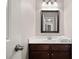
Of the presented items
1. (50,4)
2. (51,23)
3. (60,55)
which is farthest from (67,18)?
(60,55)

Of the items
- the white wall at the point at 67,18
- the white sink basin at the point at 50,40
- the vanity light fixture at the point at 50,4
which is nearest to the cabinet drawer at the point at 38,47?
the white sink basin at the point at 50,40

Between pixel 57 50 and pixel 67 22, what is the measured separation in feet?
2.63

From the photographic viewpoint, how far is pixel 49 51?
3.29m

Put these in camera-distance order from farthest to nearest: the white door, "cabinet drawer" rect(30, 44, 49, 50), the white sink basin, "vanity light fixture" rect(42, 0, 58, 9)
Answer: "vanity light fixture" rect(42, 0, 58, 9) → the white sink basin → "cabinet drawer" rect(30, 44, 49, 50) → the white door

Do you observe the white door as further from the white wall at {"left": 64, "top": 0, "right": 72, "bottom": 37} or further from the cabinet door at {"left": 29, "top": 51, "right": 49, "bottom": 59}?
the white wall at {"left": 64, "top": 0, "right": 72, "bottom": 37}

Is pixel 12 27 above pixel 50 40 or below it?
above

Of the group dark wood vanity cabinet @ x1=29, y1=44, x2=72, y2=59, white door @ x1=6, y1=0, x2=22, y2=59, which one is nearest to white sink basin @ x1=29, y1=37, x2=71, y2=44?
dark wood vanity cabinet @ x1=29, y1=44, x2=72, y2=59

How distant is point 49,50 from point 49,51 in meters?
0.02

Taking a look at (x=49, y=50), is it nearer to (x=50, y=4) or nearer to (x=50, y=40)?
(x=50, y=40)

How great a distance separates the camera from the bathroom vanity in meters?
3.28

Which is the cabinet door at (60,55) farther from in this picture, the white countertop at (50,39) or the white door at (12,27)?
the white door at (12,27)
